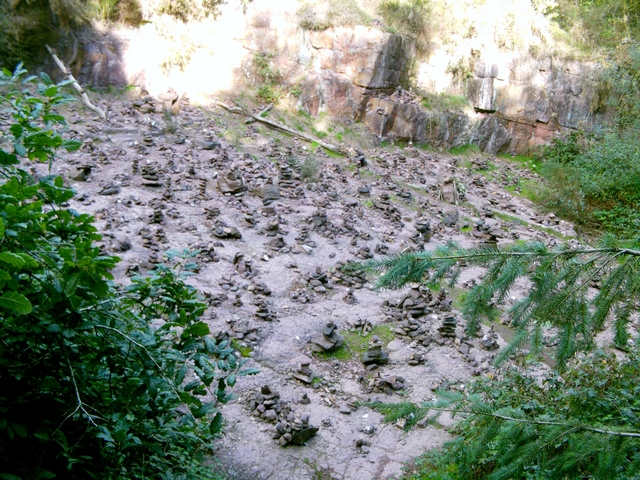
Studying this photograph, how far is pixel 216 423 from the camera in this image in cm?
279

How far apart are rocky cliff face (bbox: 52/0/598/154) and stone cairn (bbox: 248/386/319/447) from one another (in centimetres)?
1079

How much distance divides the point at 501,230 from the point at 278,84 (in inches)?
315

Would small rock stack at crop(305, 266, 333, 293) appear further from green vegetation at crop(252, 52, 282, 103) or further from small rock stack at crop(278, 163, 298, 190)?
green vegetation at crop(252, 52, 282, 103)

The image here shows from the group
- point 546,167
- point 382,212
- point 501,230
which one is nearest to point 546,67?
point 546,167

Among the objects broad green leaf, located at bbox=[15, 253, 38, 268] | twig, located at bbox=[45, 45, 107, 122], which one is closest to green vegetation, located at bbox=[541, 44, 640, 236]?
twig, located at bbox=[45, 45, 107, 122]

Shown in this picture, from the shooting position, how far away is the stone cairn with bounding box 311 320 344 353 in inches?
257

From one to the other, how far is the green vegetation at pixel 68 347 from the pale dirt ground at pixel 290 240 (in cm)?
173

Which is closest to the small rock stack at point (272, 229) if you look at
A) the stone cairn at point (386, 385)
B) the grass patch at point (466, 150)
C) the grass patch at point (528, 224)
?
the stone cairn at point (386, 385)

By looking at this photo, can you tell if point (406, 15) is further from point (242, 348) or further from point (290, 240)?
point (242, 348)

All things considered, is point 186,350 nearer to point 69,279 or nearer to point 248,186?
point 69,279

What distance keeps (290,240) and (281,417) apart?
435 centimetres

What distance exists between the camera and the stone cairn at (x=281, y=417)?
5039mm

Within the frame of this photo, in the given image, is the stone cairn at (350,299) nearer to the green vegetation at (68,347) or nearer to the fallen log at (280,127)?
the green vegetation at (68,347)

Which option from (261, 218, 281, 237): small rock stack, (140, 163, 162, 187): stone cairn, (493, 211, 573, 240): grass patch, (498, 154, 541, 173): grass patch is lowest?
(493, 211, 573, 240): grass patch
